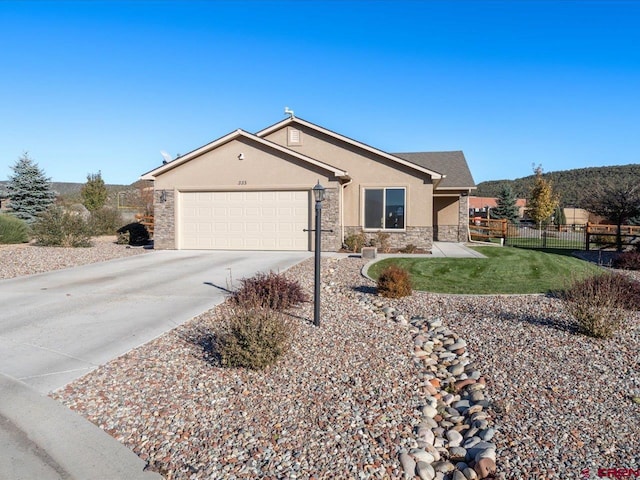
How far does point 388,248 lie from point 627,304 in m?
9.96

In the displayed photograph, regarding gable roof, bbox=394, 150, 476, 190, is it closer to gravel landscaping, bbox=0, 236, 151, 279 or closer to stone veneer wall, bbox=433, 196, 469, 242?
stone veneer wall, bbox=433, 196, 469, 242

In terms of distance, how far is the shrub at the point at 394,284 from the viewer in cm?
929

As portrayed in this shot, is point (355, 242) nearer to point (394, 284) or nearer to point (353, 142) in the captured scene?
point (353, 142)

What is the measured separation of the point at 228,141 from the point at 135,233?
657 centimetres

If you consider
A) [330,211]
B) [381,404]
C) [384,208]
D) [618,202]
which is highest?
[618,202]

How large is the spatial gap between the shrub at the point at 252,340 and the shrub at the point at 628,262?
13.4m

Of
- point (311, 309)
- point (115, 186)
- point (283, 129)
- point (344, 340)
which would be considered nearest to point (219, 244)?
point (283, 129)

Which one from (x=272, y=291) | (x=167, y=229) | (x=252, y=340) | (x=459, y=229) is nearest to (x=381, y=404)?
(x=252, y=340)

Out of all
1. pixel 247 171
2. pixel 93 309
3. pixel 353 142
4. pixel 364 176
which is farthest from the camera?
pixel 353 142

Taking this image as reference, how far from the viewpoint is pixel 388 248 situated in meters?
17.8

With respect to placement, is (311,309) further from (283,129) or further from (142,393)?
(283,129)

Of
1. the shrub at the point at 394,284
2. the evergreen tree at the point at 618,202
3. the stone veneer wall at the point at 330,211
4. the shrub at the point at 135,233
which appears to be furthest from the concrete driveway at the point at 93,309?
the evergreen tree at the point at 618,202

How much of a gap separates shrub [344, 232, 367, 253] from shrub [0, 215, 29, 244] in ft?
43.1

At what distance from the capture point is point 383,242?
17562 millimetres
